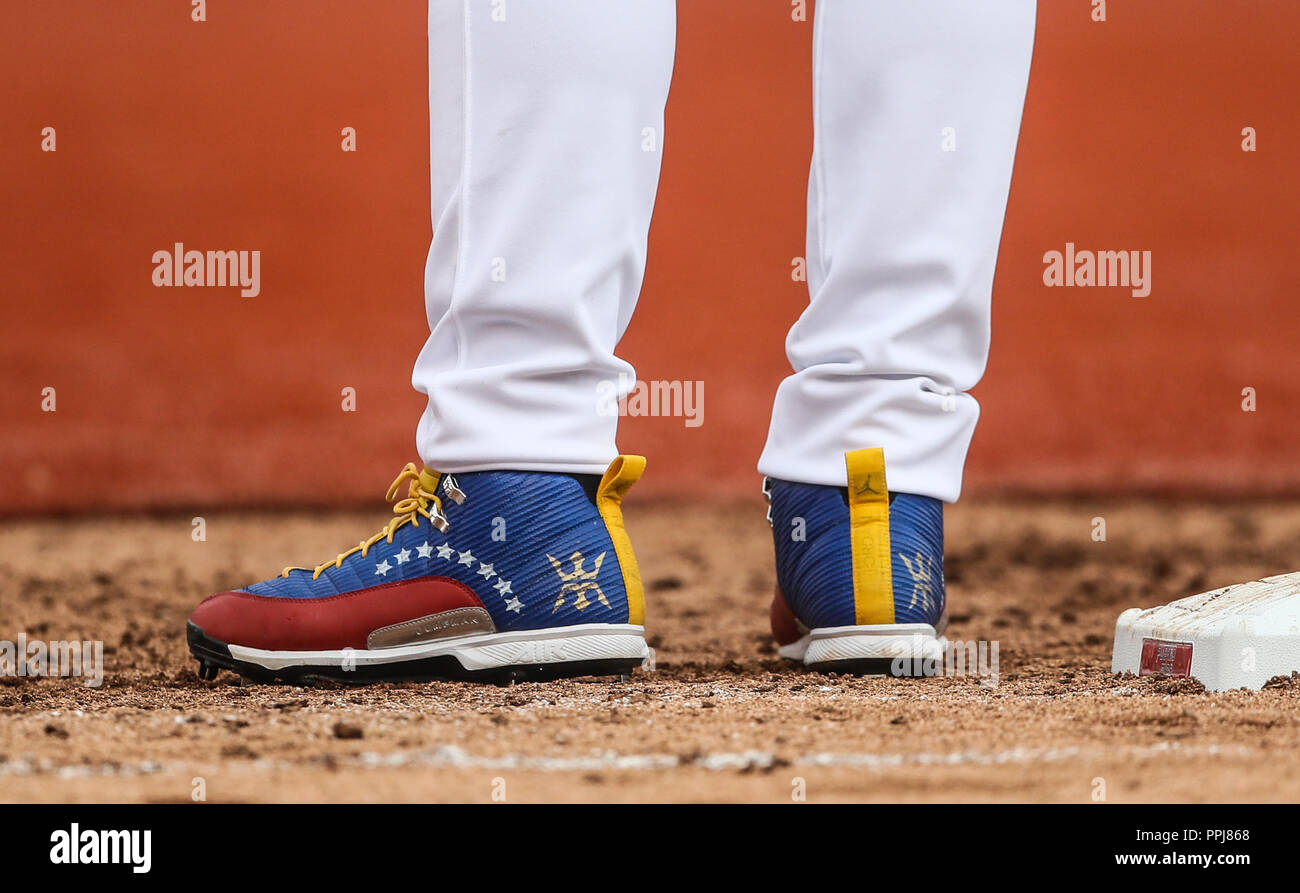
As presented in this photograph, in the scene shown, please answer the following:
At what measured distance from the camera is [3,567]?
217 cm

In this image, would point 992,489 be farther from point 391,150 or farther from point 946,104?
point 946,104

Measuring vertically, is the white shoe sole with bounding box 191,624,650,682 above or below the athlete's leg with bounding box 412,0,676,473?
below

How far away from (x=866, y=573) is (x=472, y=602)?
297 mm

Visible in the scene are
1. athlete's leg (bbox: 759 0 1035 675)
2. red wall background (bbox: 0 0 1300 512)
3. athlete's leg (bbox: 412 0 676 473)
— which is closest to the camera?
athlete's leg (bbox: 412 0 676 473)

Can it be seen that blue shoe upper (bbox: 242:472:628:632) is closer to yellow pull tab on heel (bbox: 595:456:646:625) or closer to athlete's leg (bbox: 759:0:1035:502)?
yellow pull tab on heel (bbox: 595:456:646:625)

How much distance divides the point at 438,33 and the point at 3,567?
5.16ft

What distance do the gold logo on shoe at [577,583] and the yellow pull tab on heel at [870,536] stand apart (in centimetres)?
20

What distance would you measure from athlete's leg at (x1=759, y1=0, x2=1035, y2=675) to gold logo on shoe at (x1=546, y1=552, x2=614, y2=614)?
0.61 feet

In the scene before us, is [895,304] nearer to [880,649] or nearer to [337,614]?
[880,649]

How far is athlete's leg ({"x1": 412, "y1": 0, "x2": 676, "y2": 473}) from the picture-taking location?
921 millimetres

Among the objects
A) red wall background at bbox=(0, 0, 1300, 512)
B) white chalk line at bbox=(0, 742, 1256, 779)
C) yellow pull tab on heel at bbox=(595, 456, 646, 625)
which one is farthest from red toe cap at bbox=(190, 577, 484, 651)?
Answer: red wall background at bbox=(0, 0, 1300, 512)

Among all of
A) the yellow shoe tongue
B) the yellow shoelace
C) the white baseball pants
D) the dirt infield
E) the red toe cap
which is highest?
the white baseball pants
